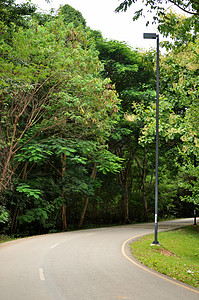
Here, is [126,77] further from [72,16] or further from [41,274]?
[41,274]

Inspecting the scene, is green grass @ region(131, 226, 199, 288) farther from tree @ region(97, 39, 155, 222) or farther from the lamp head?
the lamp head

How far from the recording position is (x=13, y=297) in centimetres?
728

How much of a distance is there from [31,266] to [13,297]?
150 inches

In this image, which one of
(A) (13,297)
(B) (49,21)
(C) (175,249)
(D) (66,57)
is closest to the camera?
(A) (13,297)

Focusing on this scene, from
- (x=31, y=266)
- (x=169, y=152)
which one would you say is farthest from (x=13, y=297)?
(x=169, y=152)

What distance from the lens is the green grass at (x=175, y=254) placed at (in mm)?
10477

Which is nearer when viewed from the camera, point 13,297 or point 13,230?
point 13,297

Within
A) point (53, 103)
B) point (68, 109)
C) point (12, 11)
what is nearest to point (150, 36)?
point (12, 11)

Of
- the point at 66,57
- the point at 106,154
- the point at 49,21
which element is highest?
the point at 49,21

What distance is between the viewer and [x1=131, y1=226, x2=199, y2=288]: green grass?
1048cm

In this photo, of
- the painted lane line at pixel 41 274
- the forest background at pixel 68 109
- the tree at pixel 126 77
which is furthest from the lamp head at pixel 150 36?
the painted lane line at pixel 41 274

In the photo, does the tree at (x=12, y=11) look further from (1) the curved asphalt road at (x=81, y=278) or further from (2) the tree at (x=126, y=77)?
(2) the tree at (x=126, y=77)

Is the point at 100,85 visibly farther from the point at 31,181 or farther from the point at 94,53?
the point at 31,181

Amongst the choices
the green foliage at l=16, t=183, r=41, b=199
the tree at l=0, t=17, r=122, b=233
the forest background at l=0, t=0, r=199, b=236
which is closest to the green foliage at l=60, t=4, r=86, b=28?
the forest background at l=0, t=0, r=199, b=236
